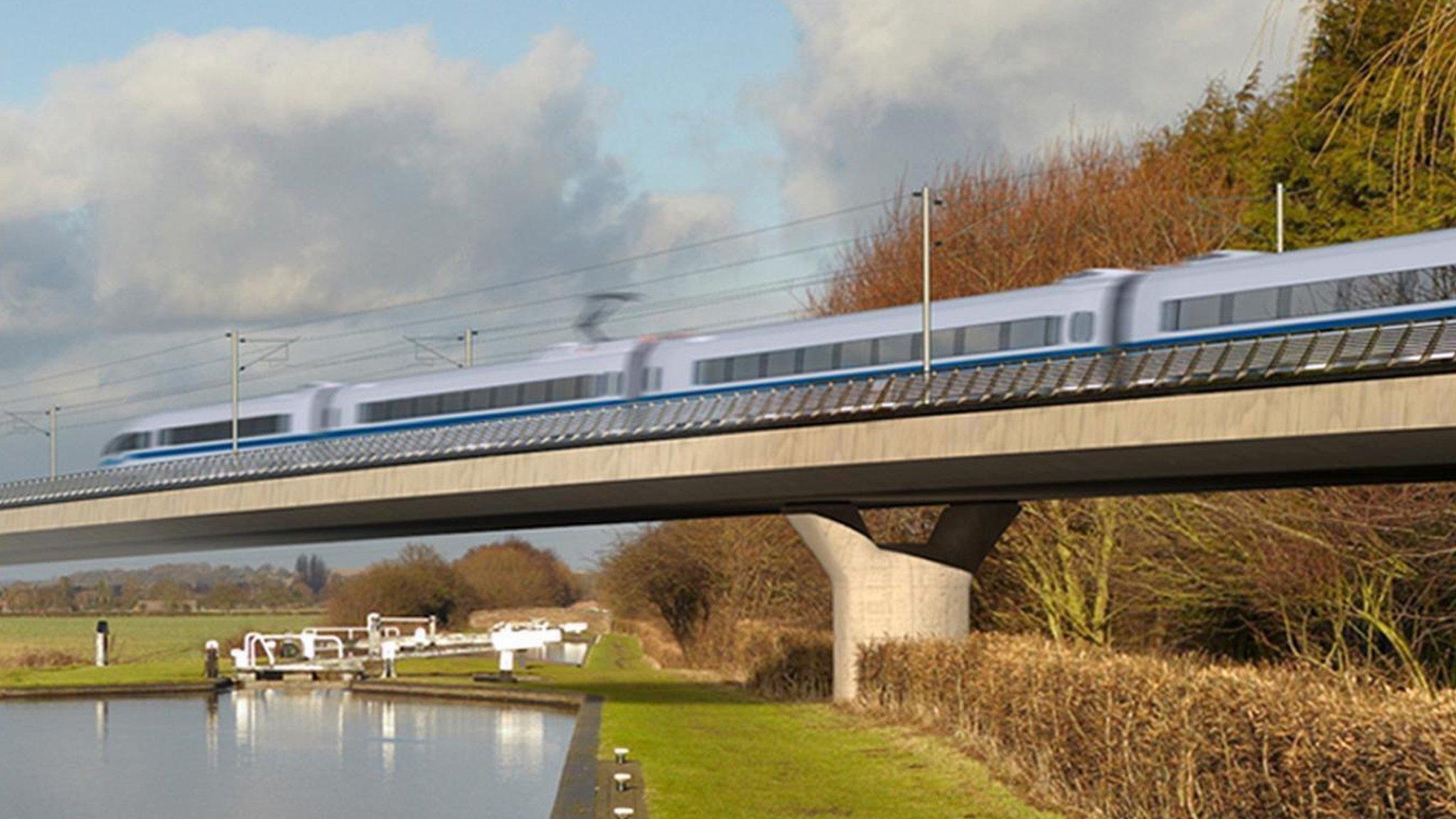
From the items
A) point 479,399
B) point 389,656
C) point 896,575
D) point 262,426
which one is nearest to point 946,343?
point 896,575

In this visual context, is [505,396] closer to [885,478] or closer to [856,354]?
[856,354]

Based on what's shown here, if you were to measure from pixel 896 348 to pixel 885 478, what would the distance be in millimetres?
4791

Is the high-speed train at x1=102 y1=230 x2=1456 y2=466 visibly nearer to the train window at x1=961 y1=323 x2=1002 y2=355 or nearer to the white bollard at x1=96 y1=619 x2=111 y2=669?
the train window at x1=961 y1=323 x2=1002 y2=355

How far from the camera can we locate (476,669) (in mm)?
64250

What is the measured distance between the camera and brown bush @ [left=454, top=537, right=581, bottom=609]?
116 metres

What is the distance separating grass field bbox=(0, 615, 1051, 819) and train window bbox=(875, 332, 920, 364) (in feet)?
27.4

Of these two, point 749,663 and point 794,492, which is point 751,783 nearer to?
point 794,492

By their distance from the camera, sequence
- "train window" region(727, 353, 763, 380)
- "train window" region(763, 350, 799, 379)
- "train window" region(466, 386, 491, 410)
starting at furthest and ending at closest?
1. "train window" region(466, 386, 491, 410)
2. "train window" region(727, 353, 763, 380)
3. "train window" region(763, 350, 799, 379)

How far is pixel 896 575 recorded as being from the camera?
4150 centimetres

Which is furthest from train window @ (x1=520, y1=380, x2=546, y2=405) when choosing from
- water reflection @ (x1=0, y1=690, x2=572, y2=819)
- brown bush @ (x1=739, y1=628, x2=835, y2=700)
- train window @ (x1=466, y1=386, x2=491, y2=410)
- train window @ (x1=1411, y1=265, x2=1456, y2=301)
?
train window @ (x1=1411, y1=265, x2=1456, y2=301)

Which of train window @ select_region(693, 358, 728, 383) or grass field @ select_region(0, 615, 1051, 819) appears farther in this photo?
train window @ select_region(693, 358, 728, 383)

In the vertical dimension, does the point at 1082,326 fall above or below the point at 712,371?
above

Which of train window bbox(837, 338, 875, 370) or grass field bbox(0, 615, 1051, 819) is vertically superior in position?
train window bbox(837, 338, 875, 370)

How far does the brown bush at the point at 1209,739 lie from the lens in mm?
12914
